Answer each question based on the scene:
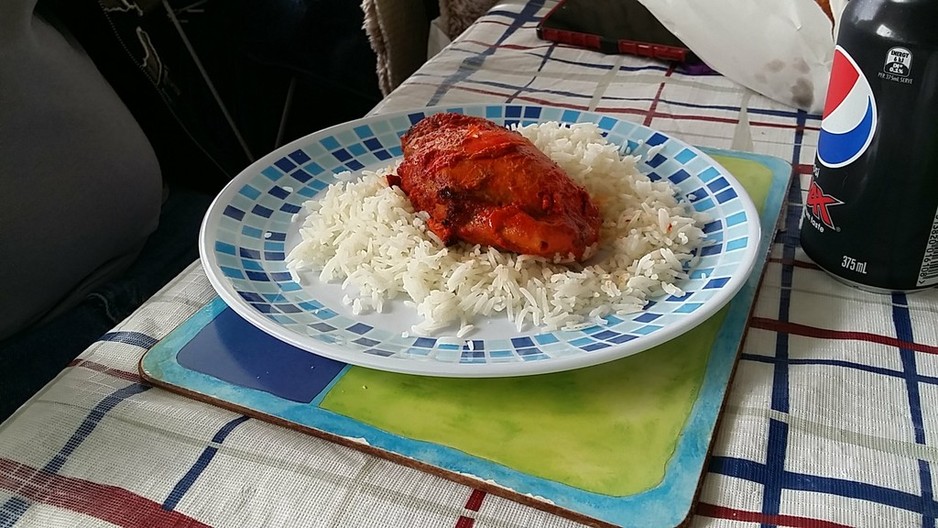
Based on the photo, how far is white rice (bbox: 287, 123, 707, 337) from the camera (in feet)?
2.12

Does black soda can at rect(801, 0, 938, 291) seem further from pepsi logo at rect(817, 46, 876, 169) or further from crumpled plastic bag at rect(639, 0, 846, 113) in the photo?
crumpled plastic bag at rect(639, 0, 846, 113)

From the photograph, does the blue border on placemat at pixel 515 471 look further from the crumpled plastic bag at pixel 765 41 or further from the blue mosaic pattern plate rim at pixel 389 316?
the crumpled plastic bag at pixel 765 41

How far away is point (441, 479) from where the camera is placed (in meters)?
0.53

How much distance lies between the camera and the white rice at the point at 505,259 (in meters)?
0.65

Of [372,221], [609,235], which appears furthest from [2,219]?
[609,235]

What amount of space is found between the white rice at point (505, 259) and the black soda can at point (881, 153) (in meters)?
0.13

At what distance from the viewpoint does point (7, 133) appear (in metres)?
1.01

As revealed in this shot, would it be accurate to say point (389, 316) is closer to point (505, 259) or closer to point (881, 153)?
point (505, 259)

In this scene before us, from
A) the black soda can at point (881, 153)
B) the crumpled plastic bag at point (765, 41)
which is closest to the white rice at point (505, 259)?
the black soda can at point (881, 153)

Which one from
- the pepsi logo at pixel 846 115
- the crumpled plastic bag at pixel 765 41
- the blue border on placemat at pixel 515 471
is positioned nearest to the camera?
the blue border on placemat at pixel 515 471

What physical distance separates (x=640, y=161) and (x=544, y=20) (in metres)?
0.60

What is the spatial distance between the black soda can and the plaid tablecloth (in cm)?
5

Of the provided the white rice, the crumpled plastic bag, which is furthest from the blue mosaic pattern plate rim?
the crumpled plastic bag

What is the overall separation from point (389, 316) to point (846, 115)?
0.43 meters
